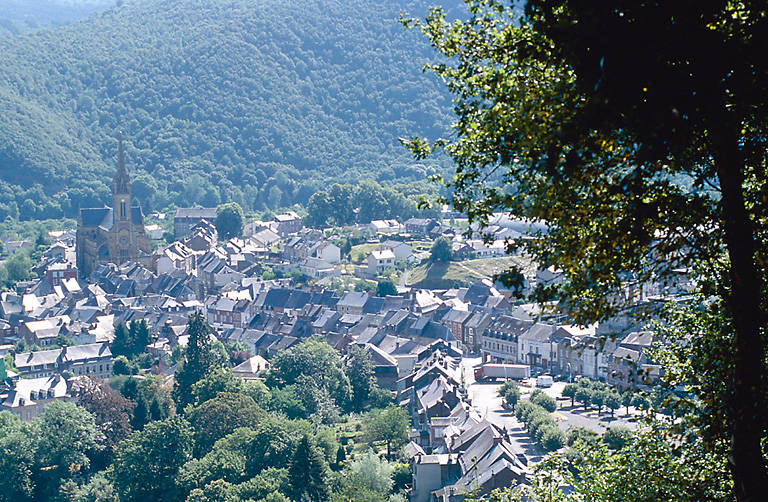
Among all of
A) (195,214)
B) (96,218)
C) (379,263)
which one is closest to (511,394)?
(379,263)

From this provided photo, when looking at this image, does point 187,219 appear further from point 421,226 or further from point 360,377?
point 360,377

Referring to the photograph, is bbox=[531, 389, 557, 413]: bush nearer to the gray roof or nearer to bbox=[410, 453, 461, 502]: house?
bbox=[410, 453, 461, 502]: house

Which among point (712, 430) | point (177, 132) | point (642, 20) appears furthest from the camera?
point (177, 132)

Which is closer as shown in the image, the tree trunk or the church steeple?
the tree trunk

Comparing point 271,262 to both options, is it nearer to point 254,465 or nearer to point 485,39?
point 254,465

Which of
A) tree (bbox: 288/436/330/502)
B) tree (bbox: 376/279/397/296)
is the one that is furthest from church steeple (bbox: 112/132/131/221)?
tree (bbox: 288/436/330/502)

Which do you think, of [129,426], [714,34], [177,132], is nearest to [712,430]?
[714,34]

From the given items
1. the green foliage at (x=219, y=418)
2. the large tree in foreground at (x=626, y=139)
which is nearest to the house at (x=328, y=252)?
the green foliage at (x=219, y=418)

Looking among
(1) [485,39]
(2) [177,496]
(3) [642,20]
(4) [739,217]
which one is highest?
(1) [485,39]
